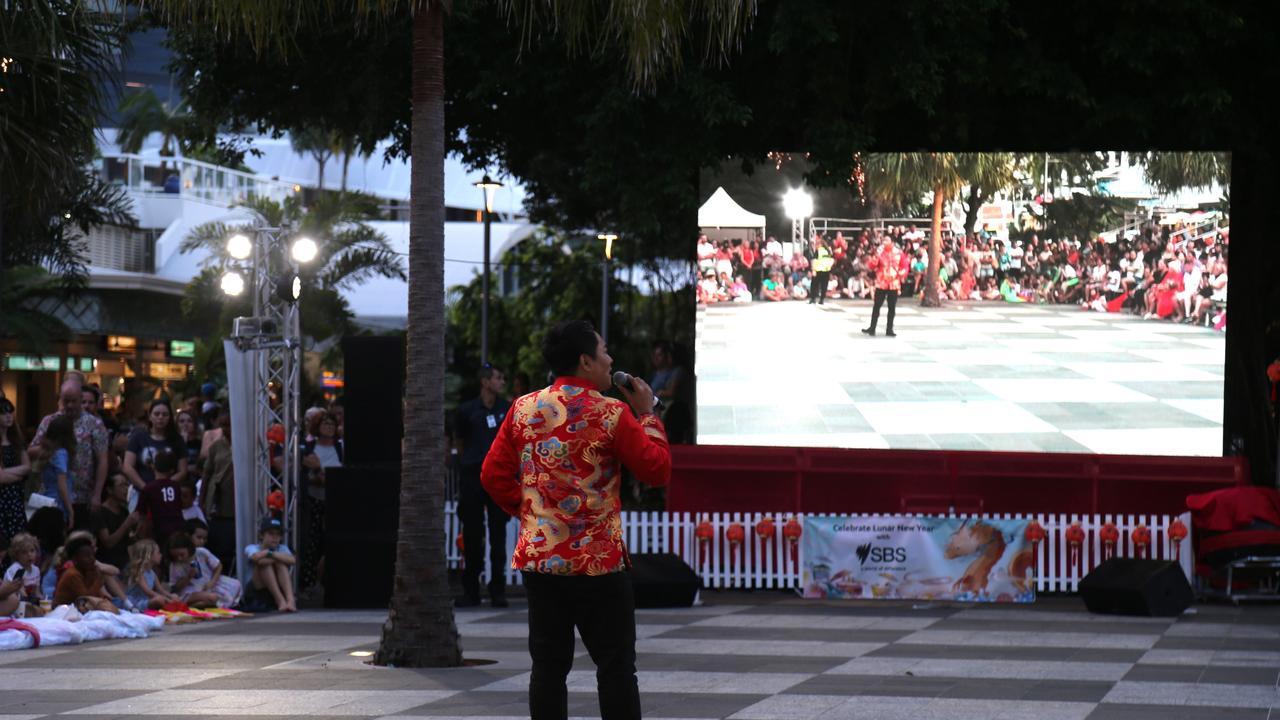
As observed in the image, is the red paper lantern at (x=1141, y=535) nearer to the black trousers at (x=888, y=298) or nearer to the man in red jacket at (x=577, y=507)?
the black trousers at (x=888, y=298)

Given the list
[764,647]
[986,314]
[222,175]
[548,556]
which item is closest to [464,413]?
[764,647]

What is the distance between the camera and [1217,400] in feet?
61.6

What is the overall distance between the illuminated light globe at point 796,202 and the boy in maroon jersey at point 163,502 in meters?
7.45

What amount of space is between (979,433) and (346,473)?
763cm

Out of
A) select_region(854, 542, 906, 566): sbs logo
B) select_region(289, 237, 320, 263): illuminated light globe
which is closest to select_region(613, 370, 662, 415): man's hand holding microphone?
select_region(854, 542, 906, 566): sbs logo

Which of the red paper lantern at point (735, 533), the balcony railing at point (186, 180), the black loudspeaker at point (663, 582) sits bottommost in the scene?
the black loudspeaker at point (663, 582)

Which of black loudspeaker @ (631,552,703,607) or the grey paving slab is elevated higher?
the grey paving slab

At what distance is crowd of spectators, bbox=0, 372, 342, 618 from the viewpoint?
1273cm

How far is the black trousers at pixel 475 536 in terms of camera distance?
14.6m

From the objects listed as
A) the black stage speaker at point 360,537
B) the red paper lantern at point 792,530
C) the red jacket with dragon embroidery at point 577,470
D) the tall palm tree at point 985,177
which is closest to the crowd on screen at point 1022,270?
the tall palm tree at point 985,177

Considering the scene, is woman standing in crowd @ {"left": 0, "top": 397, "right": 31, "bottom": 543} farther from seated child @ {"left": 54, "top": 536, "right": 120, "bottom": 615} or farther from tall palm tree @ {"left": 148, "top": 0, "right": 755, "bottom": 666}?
tall palm tree @ {"left": 148, "top": 0, "right": 755, "bottom": 666}

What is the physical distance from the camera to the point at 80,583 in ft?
41.3

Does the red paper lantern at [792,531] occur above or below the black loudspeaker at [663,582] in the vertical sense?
above

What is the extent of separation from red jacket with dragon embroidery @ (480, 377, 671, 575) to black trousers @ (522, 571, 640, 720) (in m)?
0.05
